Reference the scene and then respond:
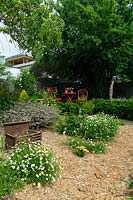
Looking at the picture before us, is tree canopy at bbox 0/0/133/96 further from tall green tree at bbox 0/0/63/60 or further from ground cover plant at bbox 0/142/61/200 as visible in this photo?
ground cover plant at bbox 0/142/61/200

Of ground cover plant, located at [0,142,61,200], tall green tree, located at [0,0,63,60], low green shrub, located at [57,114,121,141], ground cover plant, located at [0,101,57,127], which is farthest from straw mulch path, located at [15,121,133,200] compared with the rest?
tall green tree, located at [0,0,63,60]

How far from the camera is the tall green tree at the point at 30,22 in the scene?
6.50 metres

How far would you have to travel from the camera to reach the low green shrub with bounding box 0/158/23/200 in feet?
11.1

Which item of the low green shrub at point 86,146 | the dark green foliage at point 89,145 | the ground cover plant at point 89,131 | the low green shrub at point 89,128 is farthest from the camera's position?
the low green shrub at point 89,128

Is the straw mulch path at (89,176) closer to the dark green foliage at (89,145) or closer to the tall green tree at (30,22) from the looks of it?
the dark green foliage at (89,145)

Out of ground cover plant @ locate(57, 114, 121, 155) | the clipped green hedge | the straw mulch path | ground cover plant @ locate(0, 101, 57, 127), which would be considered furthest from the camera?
the clipped green hedge

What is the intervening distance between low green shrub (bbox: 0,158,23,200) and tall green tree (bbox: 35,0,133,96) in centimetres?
1324

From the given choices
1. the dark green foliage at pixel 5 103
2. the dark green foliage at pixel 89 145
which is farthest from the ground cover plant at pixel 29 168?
the dark green foliage at pixel 5 103

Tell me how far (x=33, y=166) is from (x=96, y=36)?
13430mm

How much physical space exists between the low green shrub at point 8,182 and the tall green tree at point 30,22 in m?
3.59

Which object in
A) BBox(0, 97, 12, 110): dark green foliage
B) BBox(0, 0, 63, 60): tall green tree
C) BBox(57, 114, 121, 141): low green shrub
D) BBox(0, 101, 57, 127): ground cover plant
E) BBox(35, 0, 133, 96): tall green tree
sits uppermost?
BBox(35, 0, 133, 96): tall green tree

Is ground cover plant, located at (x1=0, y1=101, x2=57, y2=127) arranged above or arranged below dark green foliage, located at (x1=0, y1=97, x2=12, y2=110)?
below

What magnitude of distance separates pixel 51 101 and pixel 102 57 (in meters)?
7.07

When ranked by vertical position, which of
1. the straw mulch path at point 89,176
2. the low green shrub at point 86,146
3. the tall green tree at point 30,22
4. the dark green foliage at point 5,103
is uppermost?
the tall green tree at point 30,22
